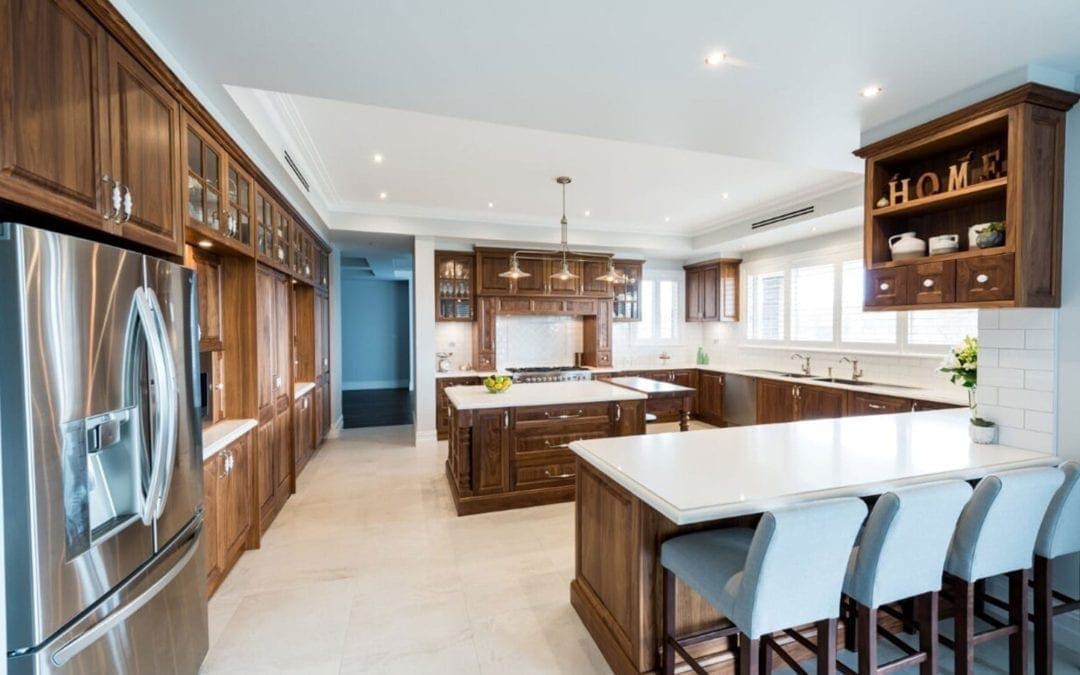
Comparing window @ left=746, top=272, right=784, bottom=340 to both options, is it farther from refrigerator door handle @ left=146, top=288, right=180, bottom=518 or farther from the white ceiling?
refrigerator door handle @ left=146, top=288, right=180, bottom=518

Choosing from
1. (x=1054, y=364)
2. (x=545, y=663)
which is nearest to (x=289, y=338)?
(x=545, y=663)

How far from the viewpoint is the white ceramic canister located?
244 centimetres

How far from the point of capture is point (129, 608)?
146 centimetres

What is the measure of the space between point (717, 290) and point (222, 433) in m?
6.34

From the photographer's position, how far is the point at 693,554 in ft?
5.48

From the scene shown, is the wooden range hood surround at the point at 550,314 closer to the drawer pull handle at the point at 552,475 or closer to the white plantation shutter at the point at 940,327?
the drawer pull handle at the point at 552,475

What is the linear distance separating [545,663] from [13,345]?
84.0 inches

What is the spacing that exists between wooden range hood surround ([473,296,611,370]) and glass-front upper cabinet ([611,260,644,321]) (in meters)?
0.41

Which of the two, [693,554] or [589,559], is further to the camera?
[589,559]

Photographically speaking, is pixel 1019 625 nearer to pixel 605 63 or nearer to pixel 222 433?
pixel 605 63

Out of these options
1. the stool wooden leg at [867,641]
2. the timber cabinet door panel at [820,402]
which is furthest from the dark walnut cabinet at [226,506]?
the timber cabinet door panel at [820,402]

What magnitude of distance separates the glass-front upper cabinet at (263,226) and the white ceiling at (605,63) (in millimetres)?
403

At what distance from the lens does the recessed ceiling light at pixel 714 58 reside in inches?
73.4

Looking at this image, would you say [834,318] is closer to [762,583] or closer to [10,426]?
[762,583]
